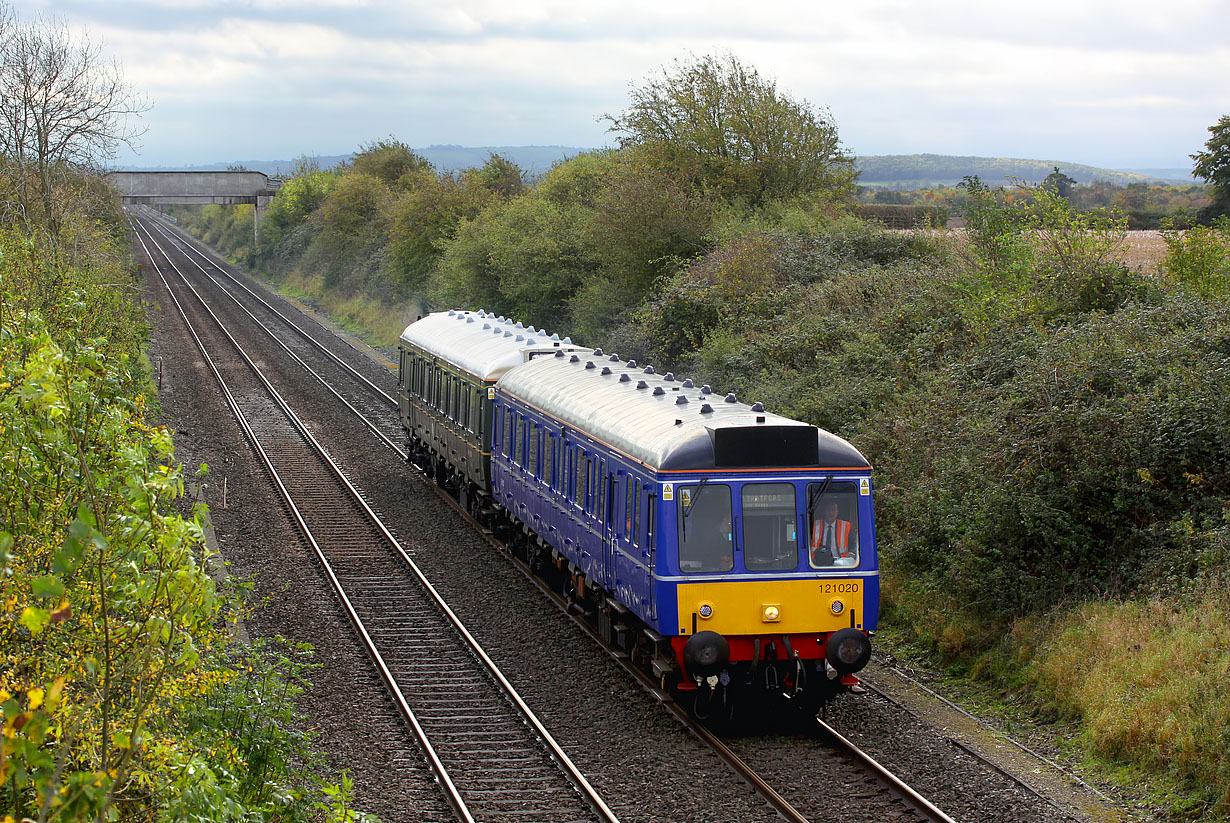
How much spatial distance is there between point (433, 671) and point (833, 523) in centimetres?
491

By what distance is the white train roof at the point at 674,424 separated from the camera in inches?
463

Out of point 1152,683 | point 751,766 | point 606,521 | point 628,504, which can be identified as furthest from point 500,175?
point 1152,683

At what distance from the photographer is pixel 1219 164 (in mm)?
32906

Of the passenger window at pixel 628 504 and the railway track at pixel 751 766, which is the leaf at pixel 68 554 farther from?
the passenger window at pixel 628 504

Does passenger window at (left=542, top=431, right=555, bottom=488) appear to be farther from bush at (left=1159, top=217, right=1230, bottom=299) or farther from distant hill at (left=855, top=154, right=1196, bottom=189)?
distant hill at (left=855, top=154, right=1196, bottom=189)

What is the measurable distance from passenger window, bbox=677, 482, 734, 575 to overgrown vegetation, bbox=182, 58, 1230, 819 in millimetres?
3481

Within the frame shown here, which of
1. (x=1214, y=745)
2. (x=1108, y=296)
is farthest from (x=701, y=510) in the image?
(x=1108, y=296)

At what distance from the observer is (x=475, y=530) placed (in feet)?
68.9

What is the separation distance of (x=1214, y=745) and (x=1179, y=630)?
66.1 inches

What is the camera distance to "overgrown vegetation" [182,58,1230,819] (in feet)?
38.6

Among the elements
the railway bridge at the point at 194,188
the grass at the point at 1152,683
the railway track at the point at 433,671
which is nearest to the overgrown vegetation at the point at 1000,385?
the grass at the point at 1152,683

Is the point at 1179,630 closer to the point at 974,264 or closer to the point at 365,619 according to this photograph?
the point at 365,619

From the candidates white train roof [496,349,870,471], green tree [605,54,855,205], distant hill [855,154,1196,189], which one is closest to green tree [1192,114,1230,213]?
green tree [605,54,855,205]

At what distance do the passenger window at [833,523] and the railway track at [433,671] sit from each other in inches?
121
